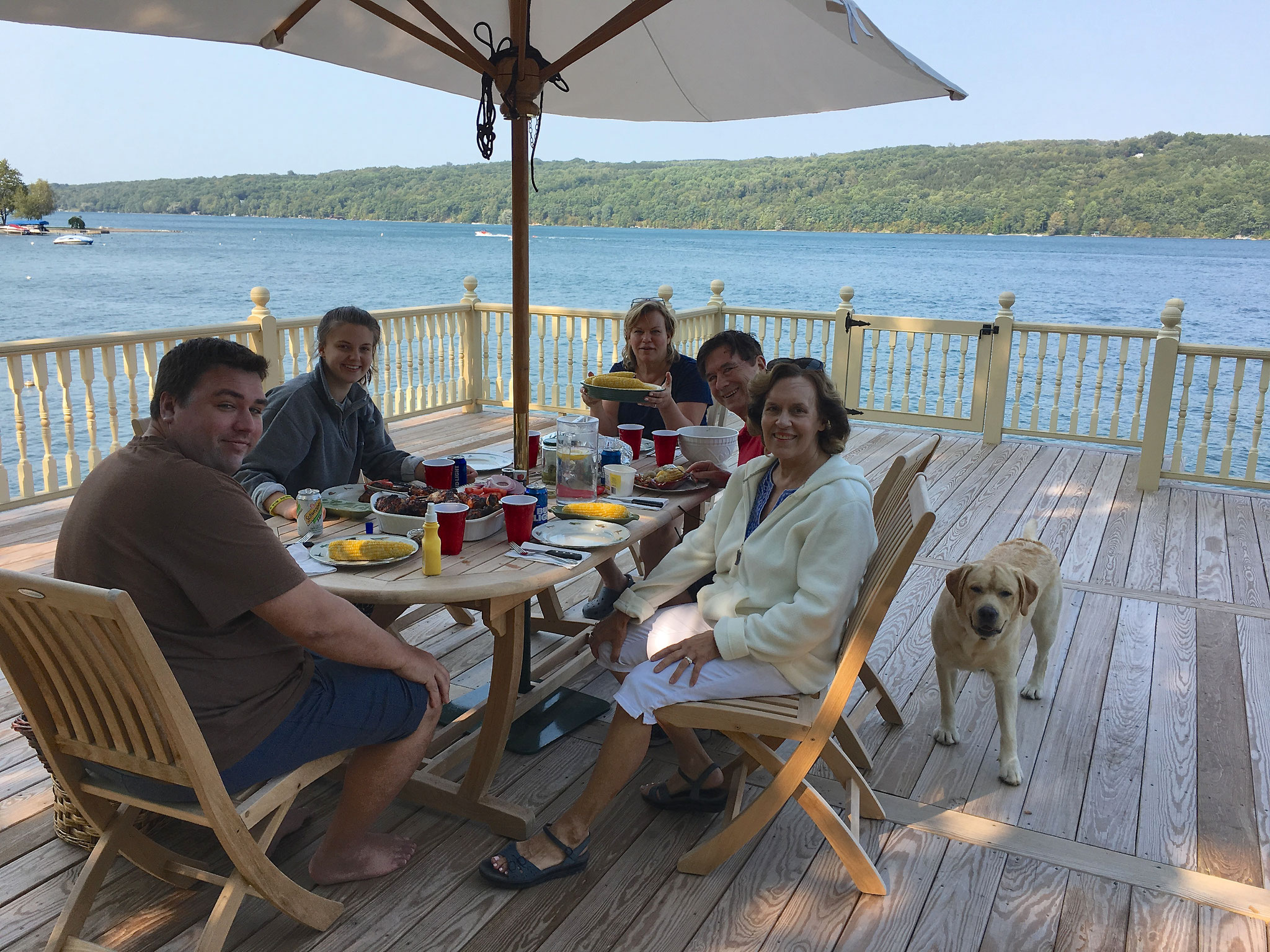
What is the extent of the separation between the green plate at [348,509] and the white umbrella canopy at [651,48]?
6.09 feet

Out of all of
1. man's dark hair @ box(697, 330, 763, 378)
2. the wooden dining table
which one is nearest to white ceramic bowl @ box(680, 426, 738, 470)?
the wooden dining table

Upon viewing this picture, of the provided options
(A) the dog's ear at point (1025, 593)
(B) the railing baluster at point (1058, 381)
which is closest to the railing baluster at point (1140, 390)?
(B) the railing baluster at point (1058, 381)

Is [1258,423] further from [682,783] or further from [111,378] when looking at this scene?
[111,378]

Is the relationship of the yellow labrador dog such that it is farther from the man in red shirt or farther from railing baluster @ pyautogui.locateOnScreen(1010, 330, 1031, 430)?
railing baluster @ pyautogui.locateOnScreen(1010, 330, 1031, 430)

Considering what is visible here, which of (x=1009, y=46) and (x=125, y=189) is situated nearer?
(x=1009, y=46)

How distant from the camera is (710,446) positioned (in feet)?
9.62

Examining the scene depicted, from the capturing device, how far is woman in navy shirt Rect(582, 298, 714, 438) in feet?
11.8

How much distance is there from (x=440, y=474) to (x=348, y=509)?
0.31 meters

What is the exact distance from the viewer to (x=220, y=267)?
144ft

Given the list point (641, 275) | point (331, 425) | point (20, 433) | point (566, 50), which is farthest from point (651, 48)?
point (641, 275)

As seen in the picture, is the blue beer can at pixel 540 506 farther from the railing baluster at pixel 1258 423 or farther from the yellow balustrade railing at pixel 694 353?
the railing baluster at pixel 1258 423

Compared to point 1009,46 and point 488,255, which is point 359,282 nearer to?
point 488,255

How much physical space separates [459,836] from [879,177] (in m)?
33.6

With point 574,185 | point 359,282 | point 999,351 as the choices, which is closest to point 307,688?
point 999,351
